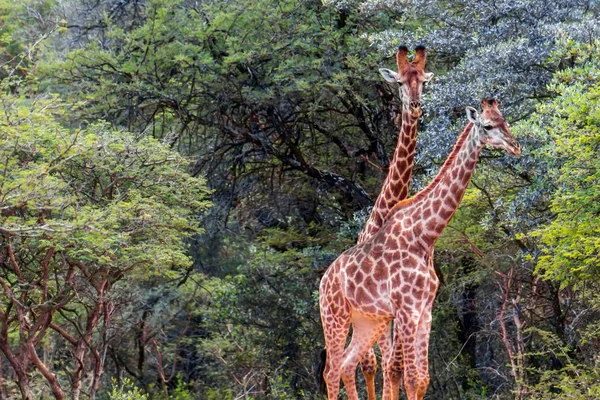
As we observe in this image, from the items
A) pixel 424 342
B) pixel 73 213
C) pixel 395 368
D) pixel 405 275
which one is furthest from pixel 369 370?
pixel 73 213

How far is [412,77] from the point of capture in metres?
10.6

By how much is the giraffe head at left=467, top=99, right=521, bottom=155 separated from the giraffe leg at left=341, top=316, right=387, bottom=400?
2.29m

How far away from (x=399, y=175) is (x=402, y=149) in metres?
0.28

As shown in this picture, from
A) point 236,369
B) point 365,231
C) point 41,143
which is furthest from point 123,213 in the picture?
point 236,369

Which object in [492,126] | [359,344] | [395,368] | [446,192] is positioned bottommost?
[395,368]

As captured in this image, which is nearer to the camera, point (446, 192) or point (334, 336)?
point (446, 192)

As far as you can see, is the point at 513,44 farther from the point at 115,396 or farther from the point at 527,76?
the point at 115,396

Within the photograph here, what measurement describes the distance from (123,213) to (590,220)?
5.92m

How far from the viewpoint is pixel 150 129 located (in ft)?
65.1

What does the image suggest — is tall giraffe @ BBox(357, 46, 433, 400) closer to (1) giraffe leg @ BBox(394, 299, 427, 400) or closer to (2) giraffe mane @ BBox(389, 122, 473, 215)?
(2) giraffe mane @ BBox(389, 122, 473, 215)

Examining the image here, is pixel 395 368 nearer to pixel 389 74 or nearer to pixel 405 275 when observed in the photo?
pixel 405 275

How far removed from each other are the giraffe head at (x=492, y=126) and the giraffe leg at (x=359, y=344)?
2.29 metres

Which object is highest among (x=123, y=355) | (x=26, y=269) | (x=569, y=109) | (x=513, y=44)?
(x=513, y=44)

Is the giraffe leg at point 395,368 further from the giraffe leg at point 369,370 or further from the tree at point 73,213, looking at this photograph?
the tree at point 73,213
